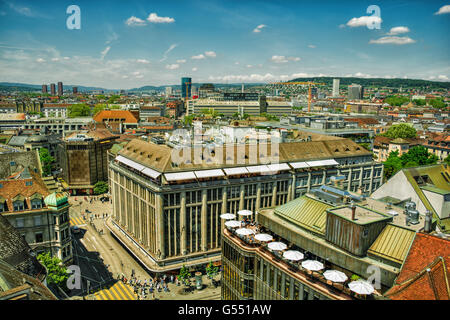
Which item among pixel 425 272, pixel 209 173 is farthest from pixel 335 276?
pixel 209 173

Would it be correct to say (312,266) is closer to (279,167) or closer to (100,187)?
(279,167)

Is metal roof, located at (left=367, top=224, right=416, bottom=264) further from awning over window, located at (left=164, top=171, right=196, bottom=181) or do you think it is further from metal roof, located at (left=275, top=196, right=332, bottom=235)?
awning over window, located at (left=164, top=171, right=196, bottom=181)

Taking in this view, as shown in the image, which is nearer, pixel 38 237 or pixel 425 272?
pixel 425 272

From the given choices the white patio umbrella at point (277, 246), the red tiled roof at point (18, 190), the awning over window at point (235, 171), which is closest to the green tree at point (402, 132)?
the awning over window at point (235, 171)

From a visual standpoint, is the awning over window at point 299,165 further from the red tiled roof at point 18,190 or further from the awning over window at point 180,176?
the red tiled roof at point 18,190

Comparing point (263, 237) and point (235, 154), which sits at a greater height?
point (235, 154)

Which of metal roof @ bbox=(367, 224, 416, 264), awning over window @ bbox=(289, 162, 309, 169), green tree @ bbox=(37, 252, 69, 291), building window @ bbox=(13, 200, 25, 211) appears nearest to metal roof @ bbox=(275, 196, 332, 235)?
metal roof @ bbox=(367, 224, 416, 264)
